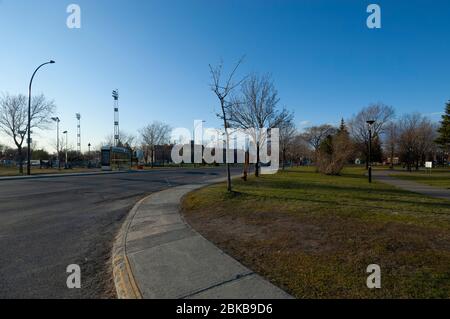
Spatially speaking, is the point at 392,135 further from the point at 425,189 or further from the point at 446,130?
the point at 425,189

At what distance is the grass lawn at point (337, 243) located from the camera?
314 cm

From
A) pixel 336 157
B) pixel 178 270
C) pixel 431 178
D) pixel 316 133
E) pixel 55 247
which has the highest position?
pixel 316 133

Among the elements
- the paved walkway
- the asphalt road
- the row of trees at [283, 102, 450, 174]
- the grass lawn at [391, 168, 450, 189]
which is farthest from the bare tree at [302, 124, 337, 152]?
the asphalt road

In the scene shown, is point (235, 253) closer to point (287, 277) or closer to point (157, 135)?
point (287, 277)

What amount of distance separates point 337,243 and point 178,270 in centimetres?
291

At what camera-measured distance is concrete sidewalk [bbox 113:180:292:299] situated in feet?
10.1

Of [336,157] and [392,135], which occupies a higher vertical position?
[392,135]

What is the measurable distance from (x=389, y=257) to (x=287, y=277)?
72.1 inches

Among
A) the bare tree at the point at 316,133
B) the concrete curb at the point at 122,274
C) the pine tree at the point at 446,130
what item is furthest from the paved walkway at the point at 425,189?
the bare tree at the point at 316,133

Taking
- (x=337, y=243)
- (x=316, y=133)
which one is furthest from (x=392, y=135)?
(x=337, y=243)

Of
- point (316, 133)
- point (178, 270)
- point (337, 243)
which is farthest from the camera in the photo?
point (316, 133)

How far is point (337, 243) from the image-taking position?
183 inches

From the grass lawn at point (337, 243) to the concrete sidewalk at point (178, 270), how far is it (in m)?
0.29
